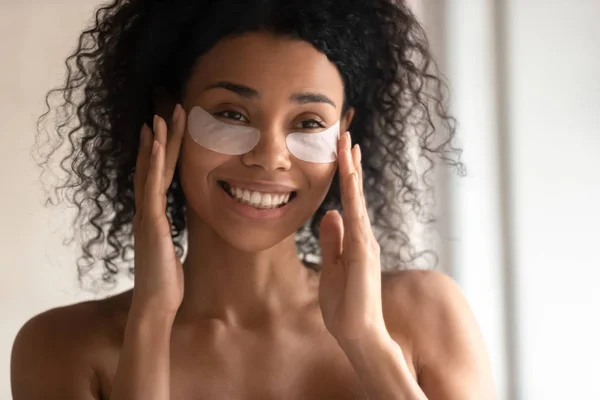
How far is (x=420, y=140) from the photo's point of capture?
1404 mm

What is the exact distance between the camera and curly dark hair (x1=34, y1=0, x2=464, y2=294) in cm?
113

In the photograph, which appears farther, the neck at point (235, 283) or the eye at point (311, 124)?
the neck at point (235, 283)

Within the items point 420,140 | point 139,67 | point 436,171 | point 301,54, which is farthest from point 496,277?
point 139,67

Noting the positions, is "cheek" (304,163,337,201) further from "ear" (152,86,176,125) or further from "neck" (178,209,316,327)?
"ear" (152,86,176,125)

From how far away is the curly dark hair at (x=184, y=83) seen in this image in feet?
3.69

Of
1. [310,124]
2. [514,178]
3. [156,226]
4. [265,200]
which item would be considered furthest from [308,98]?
[514,178]

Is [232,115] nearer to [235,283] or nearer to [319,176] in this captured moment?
[319,176]

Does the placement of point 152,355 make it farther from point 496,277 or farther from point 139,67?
point 496,277

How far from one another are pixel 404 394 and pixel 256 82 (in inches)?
18.4

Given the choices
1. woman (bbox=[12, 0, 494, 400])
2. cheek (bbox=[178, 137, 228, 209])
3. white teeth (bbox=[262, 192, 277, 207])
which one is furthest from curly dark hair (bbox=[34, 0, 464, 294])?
white teeth (bbox=[262, 192, 277, 207])

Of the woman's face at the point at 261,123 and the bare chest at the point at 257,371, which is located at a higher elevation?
the woman's face at the point at 261,123

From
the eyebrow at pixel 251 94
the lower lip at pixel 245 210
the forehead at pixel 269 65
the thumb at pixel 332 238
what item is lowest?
the thumb at pixel 332 238

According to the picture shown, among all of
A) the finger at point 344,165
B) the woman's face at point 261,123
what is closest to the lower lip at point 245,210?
the woman's face at point 261,123

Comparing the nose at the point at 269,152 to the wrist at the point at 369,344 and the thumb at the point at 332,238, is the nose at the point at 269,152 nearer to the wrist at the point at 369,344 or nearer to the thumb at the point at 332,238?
the thumb at the point at 332,238
